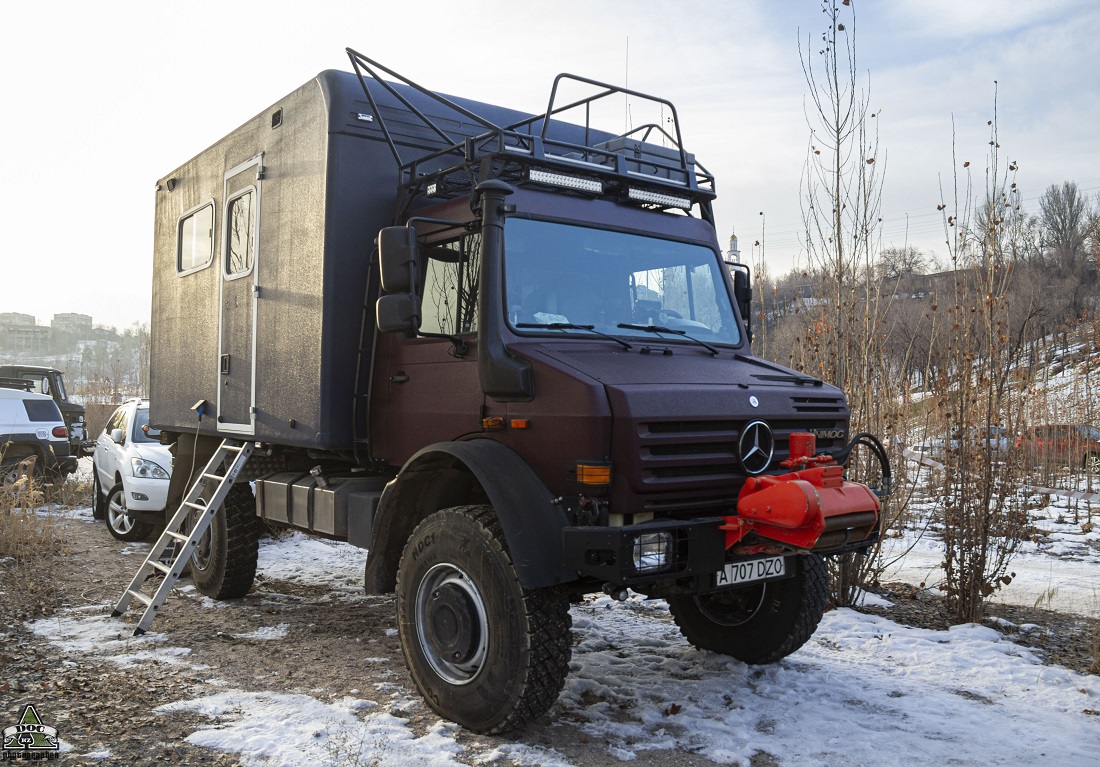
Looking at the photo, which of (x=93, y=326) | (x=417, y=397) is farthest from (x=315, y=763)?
(x=93, y=326)

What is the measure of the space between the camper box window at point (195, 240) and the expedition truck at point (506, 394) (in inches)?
19.0

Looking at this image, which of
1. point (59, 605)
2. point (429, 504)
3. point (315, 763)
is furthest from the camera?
point (59, 605)

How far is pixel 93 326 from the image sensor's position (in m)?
79.8

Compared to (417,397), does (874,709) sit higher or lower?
lower

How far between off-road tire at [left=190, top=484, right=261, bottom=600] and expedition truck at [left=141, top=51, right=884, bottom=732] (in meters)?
0.03

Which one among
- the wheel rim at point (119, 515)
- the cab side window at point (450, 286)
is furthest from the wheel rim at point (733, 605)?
the wheel rim at point (119, 515)

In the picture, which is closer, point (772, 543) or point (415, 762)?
point (415, 762)

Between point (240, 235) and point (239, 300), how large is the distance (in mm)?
518

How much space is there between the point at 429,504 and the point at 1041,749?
3.25 m

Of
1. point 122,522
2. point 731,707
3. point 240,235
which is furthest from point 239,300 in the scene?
point 122,522

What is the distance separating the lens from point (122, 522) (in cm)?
1006

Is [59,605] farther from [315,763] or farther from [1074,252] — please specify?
[1074,252]

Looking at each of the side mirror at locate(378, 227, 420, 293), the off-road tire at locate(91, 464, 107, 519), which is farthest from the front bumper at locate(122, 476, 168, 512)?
the side mirror at locate(378, 227, 420, 293)

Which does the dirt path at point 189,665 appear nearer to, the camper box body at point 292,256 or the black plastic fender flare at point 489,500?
the black plastic fender flare at point 489,500
